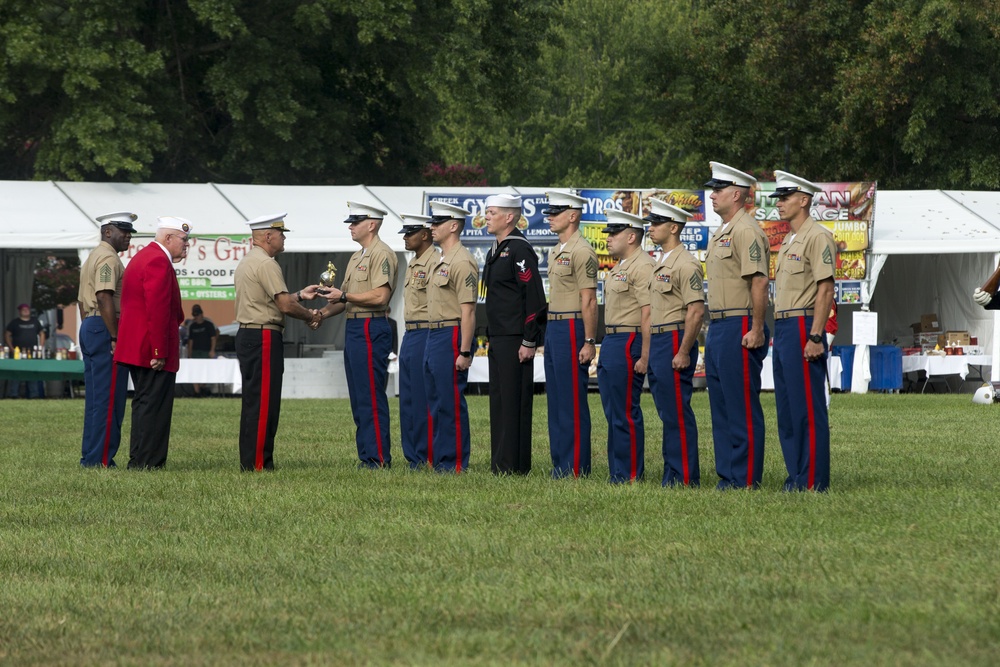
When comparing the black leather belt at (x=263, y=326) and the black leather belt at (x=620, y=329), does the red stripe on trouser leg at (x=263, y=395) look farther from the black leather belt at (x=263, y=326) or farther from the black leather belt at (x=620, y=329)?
the black leather belt at (x=620, y=329)

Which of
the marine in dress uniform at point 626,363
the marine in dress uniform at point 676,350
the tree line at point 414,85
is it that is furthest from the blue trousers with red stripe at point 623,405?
the tree line at point 414,85

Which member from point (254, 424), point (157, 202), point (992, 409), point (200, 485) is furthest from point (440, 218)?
point (157, 202)

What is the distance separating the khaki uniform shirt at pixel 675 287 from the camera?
32.6 ft

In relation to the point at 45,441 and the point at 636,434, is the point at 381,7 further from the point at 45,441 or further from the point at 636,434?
the point at 636,434

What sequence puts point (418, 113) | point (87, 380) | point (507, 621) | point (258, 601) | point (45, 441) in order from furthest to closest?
point (418, 113) < point (45, 441) < point (87, 380) < point (258, 601) < point (507, 621)

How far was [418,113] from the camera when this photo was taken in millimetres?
34844

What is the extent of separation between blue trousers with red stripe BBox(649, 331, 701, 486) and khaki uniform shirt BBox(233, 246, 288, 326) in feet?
9.64

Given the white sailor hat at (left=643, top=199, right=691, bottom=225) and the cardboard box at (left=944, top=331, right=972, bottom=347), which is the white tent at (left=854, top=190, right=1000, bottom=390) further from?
the white sailor hat at (left=643, top=199, right=691, bottom=225)

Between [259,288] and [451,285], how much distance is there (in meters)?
1.41

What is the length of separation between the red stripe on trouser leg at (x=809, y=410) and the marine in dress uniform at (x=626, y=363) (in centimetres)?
129

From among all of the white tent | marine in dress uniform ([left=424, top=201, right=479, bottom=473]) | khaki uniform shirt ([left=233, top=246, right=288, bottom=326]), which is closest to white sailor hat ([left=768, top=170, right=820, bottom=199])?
marine in dress uniform ([left=424, top=201, right=479, bottom=473])

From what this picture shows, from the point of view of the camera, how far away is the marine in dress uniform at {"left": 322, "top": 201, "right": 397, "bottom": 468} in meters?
11.6

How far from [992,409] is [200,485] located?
13515 millimetres

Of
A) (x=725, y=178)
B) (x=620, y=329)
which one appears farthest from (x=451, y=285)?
(x=725, y=178)
